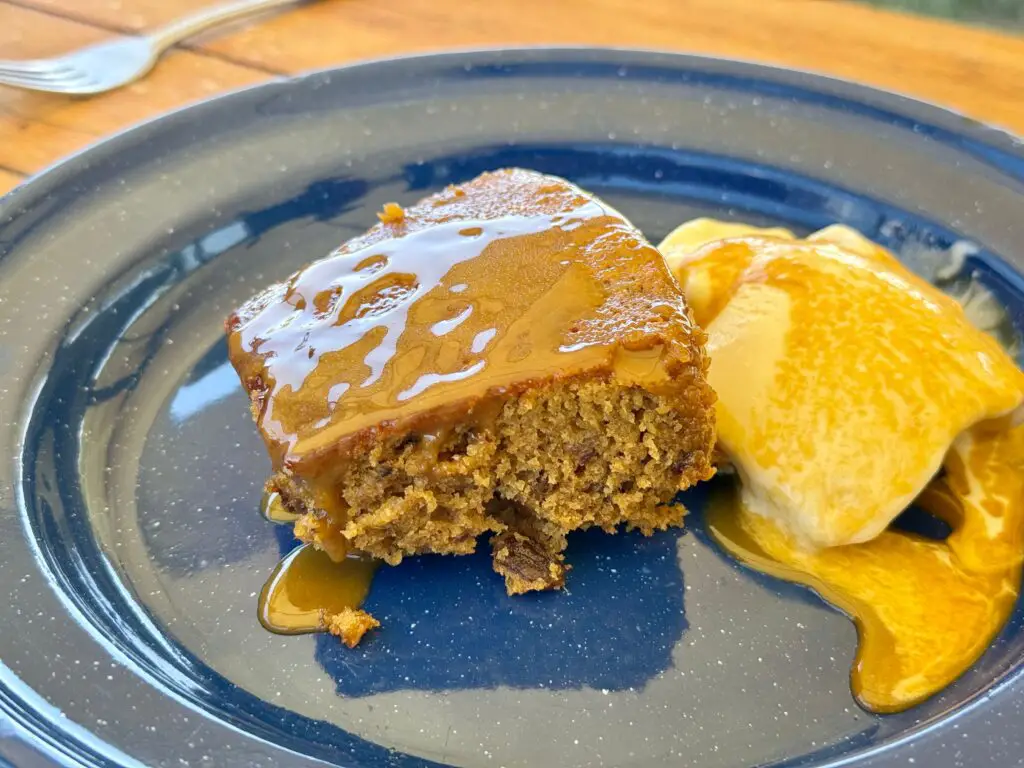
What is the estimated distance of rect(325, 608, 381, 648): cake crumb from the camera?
5.49 ft

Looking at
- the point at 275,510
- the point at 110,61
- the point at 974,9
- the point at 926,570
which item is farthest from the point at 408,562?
the point at 974,9

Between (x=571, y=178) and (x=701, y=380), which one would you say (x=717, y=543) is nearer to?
(x=701, y=380)

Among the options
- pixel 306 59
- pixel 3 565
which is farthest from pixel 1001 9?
pixel 3 565

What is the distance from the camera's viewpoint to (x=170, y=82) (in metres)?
3.04

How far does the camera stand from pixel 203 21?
3221 millimetres

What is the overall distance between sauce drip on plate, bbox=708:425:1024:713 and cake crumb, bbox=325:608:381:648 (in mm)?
762

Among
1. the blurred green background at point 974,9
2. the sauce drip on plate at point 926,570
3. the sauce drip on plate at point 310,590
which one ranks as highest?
the blurred green background at point 974,9

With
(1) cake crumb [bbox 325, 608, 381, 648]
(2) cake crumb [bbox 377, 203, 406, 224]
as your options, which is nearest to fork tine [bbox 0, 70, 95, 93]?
(2) cake crumb [bbox 377, 203, 406, 224]

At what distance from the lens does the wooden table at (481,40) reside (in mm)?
A: 2855

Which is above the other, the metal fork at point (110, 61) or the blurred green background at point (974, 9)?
the metal fork at point (110, 61)

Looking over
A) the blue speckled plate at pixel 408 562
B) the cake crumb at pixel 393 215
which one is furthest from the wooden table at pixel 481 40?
the cake crumb at pixel 393 215

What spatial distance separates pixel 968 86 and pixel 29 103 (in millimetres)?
3103

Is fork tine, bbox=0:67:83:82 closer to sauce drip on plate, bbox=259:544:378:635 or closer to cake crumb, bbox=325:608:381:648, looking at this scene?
sauce drip on plate, bbox=259:544:378:635

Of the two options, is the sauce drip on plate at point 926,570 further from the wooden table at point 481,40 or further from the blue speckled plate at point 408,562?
the wooden table at point 481,40
